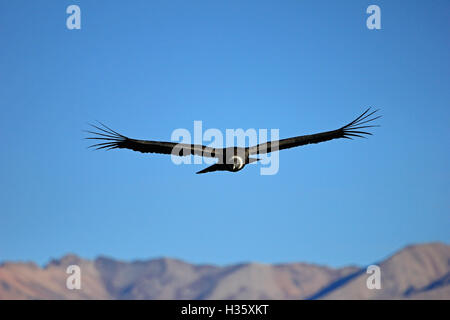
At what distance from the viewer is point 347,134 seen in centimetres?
3669

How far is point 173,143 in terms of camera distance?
112ft
